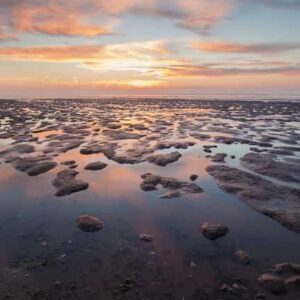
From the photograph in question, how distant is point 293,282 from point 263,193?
21.6ft

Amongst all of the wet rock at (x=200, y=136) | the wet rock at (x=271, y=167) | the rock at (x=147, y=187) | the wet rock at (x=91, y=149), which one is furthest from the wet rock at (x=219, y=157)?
the wet rock at (x=91, y=149)

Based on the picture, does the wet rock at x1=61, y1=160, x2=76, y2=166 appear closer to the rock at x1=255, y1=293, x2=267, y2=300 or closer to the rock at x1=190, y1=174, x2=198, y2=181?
the rock at x1=190, y1=174, x2=198, y2=181

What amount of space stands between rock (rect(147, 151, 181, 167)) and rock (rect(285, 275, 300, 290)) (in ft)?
39.0

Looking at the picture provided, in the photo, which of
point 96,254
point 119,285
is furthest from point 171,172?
point 119,285

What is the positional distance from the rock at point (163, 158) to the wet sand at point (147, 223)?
0.23 ft

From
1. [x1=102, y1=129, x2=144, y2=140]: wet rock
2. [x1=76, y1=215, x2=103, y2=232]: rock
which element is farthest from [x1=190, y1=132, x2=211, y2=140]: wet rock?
[x1=76, y1=215, x2=103, y2=232]: rock

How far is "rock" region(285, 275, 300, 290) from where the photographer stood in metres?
8.52

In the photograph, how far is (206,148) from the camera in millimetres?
24906

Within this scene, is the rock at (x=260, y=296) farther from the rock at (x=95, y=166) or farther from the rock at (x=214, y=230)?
the rock at (x=95, y=166)

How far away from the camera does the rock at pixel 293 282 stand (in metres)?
8.52

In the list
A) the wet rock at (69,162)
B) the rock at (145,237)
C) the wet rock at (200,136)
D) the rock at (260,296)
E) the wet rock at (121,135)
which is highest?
the rock at (145,237)

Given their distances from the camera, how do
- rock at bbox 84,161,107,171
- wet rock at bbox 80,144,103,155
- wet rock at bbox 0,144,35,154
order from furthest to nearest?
1. wet rock at bbox 0,144,35,154
2. wet rock at bbox 80,144,103,155
3. rock at bbox 84,161,107,171

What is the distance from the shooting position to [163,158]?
21.3 metres

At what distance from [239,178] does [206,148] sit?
7.92 m
